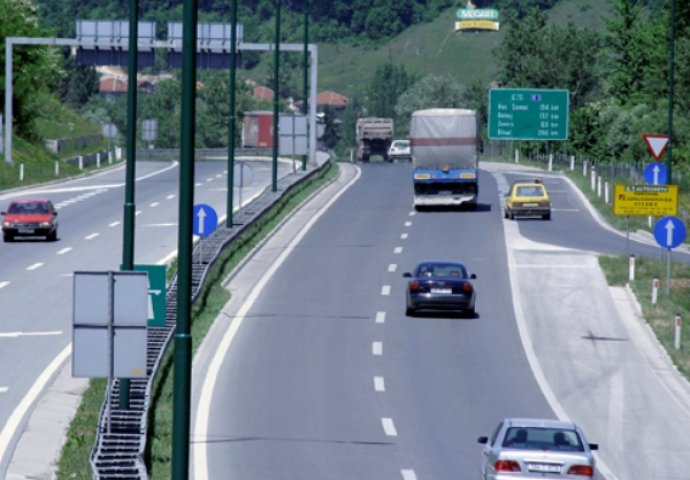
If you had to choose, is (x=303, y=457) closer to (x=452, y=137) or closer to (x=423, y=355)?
(x=423, y=355)

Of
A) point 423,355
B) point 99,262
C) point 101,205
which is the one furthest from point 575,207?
point 423,355

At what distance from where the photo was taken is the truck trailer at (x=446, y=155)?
63125 millimetres

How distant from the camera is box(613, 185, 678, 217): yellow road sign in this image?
147ft

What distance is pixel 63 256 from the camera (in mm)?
50906

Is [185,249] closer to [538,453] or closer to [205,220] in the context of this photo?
[538,453]

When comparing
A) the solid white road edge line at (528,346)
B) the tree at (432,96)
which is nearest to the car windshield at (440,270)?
the solid white road edge line at (528,346)

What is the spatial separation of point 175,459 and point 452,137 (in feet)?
170

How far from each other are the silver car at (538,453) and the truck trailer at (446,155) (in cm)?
4218

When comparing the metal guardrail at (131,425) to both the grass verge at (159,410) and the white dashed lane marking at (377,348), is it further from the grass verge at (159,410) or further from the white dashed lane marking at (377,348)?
the white dashed lane marking at (377,348)

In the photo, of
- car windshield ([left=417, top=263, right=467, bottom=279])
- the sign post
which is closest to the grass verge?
car windshield ([left=417, top=263, right=467, bottom=279])

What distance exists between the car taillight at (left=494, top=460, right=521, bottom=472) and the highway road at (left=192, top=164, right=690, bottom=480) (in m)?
3.44

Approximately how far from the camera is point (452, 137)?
6344 centimetres

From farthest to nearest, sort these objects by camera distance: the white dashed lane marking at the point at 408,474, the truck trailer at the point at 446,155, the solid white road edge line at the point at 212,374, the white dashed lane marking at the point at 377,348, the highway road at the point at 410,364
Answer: the truck trailer at the point at 446,155
the white dashed lane marking at the point at 377,348
the highway road at the point at 410,364
the solid white road edge line at the point at 212,374
the white dashed lane marking at the point at 408,474

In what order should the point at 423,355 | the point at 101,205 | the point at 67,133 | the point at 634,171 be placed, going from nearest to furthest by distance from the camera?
the point at 423,355
the point at 101,205
the point at 634,171
the point at 67,133
